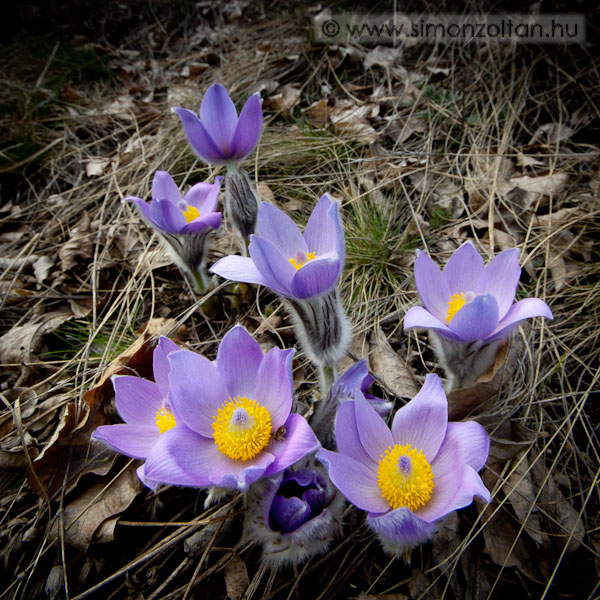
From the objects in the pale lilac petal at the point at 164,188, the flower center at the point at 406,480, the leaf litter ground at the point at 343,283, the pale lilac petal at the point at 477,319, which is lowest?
the leaf litter ground at the point at 343,283

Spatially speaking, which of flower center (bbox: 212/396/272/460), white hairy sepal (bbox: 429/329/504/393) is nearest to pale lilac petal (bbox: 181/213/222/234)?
flower center (bbox: 212/396/272/460)

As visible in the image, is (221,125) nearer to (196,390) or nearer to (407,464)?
(196,390)

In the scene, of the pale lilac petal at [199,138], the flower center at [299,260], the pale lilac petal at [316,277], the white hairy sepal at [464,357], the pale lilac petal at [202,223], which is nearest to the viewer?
the pale lilac petal at [316,277]

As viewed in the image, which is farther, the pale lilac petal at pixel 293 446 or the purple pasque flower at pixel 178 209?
the purple pasque flower at pixel 178 209

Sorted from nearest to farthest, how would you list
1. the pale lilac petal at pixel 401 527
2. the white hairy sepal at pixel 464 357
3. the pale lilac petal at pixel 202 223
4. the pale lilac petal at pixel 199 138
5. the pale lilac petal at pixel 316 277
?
the pale lilac petal at pixel 401 527 < the pale lilac petal at pixel 316 277 < the white hairy sepal at pixel 464 357 < the pale lilac petal at pixel 199 138 < the pale lilac petal at pixel 202 223

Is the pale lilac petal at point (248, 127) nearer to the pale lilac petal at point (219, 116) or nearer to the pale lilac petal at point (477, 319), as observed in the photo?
the pale lilac petal at point (219, 116)

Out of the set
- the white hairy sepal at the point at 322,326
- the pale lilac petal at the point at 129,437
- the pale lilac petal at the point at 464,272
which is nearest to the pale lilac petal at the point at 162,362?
the pale lilac petal at the point at 129,437

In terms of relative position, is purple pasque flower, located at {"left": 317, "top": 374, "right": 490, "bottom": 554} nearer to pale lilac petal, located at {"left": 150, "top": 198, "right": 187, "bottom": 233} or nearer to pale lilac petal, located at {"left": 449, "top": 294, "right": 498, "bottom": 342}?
pale lilac petal, located at {"left": 449, "top": 294, "right": 498, "bottom": 342}

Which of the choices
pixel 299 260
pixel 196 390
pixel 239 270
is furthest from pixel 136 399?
pixel 299 260

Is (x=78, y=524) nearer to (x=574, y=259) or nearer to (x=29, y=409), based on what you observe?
(x=29, y=409)
